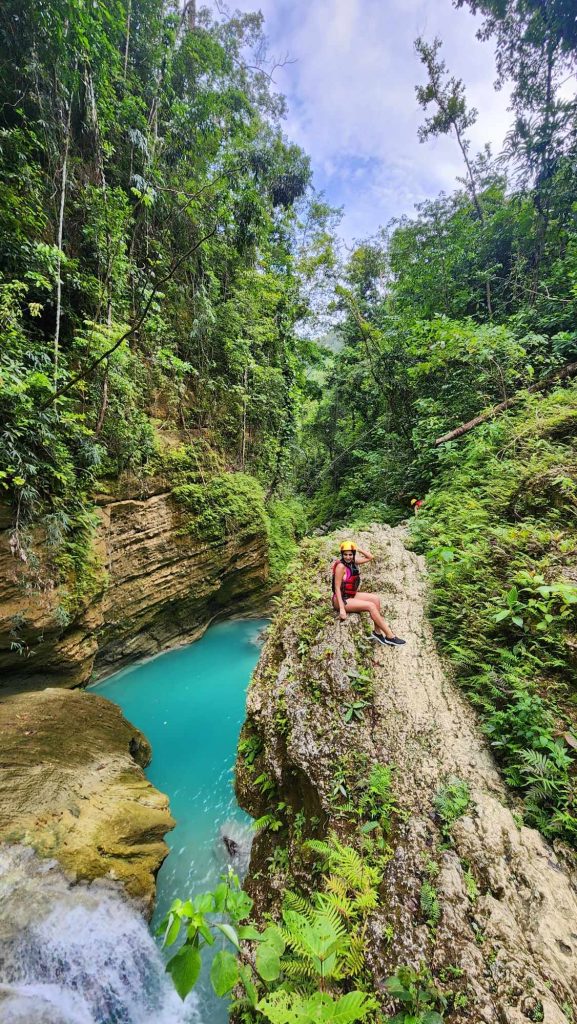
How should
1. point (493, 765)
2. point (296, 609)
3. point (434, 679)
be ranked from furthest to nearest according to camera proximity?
point (296, 609), point (434, 679), point (493, 765)

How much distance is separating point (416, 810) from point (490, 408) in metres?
7.75

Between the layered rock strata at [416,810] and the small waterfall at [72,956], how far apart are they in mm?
1628

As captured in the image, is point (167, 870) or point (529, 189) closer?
point (167, 870)

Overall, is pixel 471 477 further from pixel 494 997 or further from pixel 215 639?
pixel 215 639

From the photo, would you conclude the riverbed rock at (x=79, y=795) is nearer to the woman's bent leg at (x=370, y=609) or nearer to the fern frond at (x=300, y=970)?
the fern frond at (x=300, y=970)

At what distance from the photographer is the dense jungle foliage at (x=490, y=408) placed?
336 centimetres

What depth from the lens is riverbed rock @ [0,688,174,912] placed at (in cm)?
406

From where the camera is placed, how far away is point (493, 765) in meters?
2.99

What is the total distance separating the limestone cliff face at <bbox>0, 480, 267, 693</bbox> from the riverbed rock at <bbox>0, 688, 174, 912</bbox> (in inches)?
34.9

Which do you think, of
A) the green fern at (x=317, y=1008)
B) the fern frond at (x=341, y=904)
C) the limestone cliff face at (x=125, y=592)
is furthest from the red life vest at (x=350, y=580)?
the limestone cliff face at (x=125, y=592)

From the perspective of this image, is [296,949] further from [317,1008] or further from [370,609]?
[370,609]

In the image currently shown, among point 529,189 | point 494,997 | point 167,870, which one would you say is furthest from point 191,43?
point 167,870

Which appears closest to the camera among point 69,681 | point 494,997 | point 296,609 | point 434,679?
point 494,997

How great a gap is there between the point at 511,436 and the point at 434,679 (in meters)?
5.01
